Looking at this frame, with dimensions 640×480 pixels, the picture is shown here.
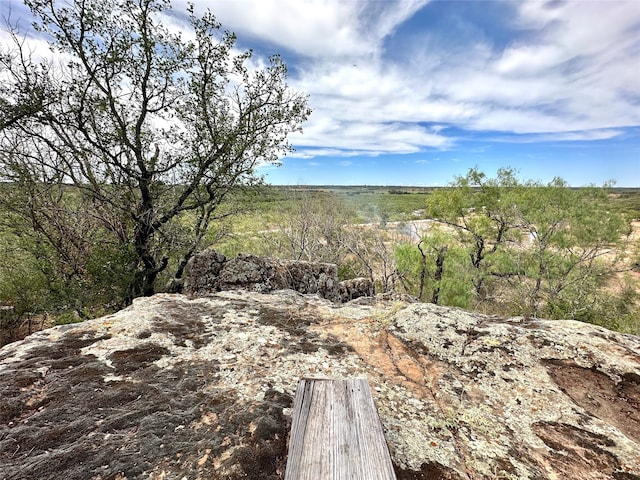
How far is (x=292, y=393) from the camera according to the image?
238cm

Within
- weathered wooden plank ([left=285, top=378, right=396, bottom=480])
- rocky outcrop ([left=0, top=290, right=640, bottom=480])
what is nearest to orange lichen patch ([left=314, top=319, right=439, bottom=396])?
rocky outcrop ([left=0, top=290, right=640, bottom=480])

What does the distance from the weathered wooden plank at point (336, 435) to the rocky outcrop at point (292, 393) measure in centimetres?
31

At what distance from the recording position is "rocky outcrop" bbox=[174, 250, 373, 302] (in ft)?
21.4

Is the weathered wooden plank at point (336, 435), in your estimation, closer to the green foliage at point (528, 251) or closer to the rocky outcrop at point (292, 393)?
the rocky outcrop at point (292, 393)

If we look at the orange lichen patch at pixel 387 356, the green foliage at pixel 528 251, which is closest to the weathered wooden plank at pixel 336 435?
the orange lichen patch at pixel 387 356

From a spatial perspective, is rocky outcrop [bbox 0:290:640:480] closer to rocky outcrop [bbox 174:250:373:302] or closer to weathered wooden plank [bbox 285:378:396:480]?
weathered wooden plank [bbox 285:378:396:480]

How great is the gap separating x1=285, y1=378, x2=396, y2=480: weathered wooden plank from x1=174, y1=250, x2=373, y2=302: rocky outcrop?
15.3ft

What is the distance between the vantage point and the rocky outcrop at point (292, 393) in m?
1.75

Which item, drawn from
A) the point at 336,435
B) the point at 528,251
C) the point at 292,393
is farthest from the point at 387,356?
the point at 528,251

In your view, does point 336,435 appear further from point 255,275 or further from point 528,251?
point 528,251

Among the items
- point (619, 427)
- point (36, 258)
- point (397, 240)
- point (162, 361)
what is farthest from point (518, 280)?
point (36, 258)

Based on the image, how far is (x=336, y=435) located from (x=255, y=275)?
5.31 metres

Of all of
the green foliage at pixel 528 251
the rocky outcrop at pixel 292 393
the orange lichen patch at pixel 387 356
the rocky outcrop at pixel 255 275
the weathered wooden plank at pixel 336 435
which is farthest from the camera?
the green foliage at pixel 528 251

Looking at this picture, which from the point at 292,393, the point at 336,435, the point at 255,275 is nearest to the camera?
the point at 336,435
